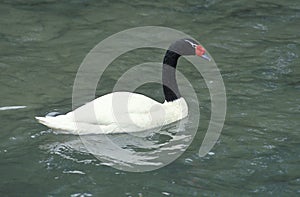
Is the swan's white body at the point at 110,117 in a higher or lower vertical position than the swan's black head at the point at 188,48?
lower

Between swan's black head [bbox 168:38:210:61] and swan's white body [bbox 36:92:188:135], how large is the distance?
2.46 ft

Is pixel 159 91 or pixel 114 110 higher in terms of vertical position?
pixel 114 110

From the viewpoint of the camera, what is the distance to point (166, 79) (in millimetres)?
8281

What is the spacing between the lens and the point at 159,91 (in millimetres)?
8750

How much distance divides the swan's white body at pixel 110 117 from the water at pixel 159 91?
0.15 meters

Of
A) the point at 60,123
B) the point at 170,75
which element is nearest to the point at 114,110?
the point at 60,123

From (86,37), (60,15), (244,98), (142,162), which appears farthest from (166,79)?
(60,15)

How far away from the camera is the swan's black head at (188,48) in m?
8.19

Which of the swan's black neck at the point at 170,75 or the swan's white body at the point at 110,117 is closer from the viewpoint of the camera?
the swan's white body at the point at 110,117

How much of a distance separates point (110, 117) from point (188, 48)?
1301 mm

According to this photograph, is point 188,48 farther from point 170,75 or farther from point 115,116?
point 115,116

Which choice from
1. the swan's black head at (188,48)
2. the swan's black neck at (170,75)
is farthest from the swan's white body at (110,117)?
the swan's black head at (188,48)

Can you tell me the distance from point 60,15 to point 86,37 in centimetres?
112

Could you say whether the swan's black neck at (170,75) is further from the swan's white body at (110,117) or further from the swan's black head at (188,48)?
the swan's white body at (110,117)
